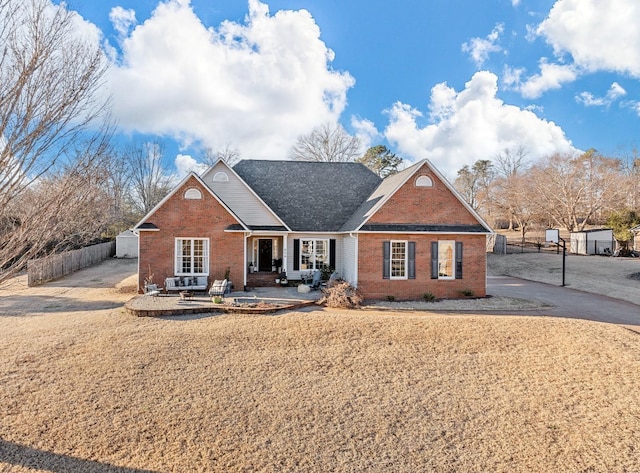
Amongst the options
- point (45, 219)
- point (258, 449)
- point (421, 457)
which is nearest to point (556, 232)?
point (421, 457)

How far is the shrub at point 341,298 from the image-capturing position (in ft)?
50.5

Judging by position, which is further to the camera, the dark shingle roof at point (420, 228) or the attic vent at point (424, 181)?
the attic vent at point (424, 181)

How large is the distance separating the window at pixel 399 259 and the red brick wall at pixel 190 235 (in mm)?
7289

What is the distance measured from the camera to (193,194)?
17781 millimetres

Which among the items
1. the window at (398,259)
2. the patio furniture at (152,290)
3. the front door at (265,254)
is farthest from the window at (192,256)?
the window at (398,259)

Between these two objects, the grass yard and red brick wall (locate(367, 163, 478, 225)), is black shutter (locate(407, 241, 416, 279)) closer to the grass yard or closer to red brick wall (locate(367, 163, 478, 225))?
red brick wall (locate(367, 163, 478, 225))

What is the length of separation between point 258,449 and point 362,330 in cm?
602

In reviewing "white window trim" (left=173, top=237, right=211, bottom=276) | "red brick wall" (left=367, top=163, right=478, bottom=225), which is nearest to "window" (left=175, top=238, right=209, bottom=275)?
"white window trim" (left=173, top=237, right=211, bottom=276)

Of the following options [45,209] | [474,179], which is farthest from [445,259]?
[474,179]

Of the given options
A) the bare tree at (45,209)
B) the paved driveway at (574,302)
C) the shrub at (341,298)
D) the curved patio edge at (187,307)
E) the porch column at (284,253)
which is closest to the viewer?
the bare tree at (45,209)

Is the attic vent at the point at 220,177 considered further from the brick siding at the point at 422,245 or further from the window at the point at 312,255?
the brick siding at the point at 422,245

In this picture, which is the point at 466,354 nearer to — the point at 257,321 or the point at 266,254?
the point at 257,321

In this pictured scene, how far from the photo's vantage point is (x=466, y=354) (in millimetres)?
10367

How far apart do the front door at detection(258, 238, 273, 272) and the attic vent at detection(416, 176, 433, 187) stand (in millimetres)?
8965
